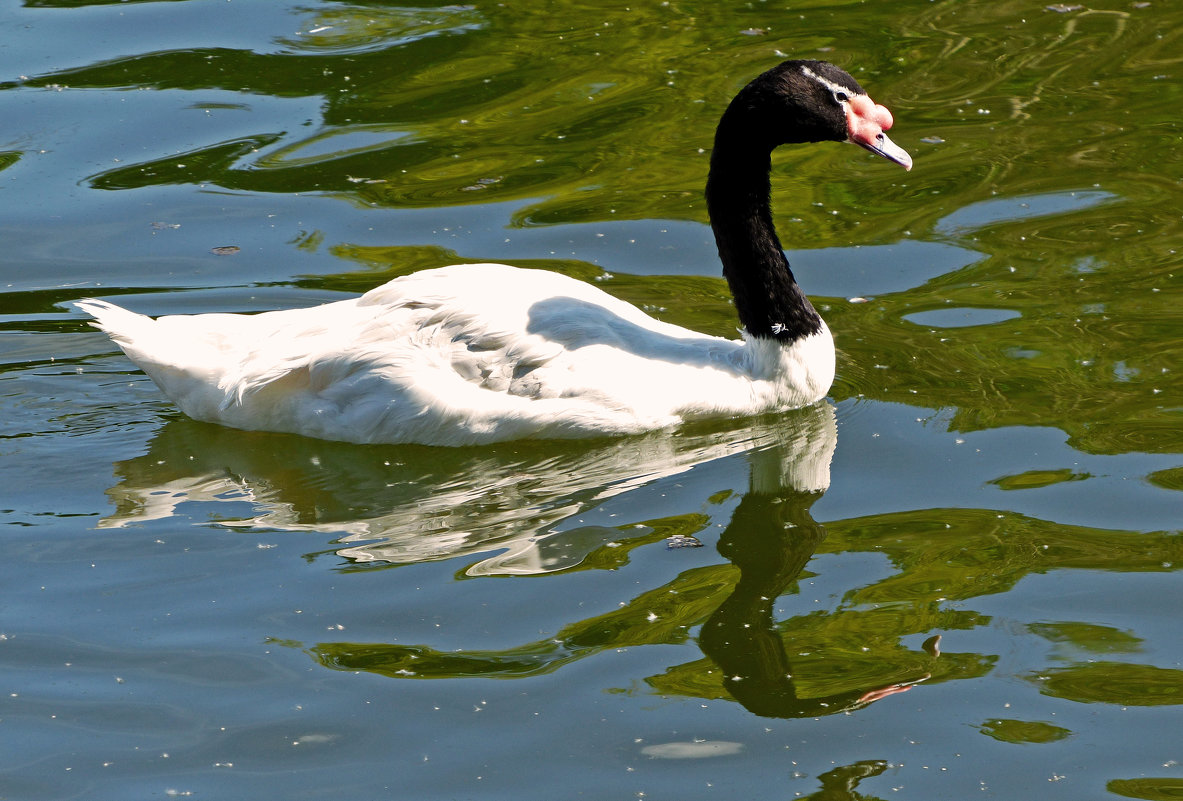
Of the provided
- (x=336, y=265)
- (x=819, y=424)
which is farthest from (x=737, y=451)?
(x=336, y=265)

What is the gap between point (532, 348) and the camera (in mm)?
7910

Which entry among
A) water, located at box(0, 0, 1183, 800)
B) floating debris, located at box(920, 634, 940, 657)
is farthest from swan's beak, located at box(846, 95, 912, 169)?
floating debris, located at box(920, 634, 940, 657)

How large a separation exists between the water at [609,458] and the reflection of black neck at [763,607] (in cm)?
2

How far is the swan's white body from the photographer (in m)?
7.91

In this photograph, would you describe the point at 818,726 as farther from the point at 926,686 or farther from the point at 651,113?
the point at 651,113

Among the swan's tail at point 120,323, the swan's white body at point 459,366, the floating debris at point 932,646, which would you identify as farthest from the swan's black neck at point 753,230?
the swan's tail at point 120,323

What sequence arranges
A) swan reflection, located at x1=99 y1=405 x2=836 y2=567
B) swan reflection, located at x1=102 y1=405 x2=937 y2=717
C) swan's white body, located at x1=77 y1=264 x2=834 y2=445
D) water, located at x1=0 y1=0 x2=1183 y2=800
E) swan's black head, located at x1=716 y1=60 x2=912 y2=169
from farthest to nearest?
swan's black head, located at x1=716 y1=60 x2=912 y2=169
swan's white body, located at x1=77 y1=264 x2=834 y2=445
swan reflection, located at x1=99 y1=405 x2=836 y2=567
swan reflection, located at x1=102 y1=405 x2=937 y2=717
water, located at x1=0 y1=0 x2=1183 y2=800

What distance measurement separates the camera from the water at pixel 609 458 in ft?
19.1

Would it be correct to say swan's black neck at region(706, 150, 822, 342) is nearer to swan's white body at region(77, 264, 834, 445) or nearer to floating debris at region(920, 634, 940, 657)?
swan's white body at region(77, 264, 834, 445)

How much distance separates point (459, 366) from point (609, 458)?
898 mm

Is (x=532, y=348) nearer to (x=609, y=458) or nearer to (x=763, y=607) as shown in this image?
(x=609, y=458)

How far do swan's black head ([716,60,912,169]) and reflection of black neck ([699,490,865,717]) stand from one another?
1.95 metres

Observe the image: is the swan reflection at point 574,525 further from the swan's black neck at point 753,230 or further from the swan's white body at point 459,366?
the swan's black neck at point 753,230

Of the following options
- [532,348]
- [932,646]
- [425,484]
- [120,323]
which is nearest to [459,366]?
[532,348]
